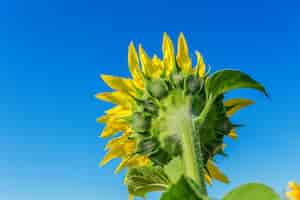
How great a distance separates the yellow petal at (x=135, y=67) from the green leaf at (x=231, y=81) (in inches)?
35.6

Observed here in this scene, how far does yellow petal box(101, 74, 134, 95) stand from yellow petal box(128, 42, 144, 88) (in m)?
0.06

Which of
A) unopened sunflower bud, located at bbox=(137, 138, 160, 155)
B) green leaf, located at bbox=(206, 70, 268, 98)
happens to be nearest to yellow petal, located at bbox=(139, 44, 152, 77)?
unopened sunflower bud, located at bbox=(137, 138, 160, 155)

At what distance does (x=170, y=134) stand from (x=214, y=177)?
55.5 inches

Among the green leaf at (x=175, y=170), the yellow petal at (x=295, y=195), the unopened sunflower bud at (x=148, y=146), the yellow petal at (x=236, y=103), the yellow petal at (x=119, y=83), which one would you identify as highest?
the yellow petal at (x=119, y=83)

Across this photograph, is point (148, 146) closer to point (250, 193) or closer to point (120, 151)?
Result: point (120, 151)

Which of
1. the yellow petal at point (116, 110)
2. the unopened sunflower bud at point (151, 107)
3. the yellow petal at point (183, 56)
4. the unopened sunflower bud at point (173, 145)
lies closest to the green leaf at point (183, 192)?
the unopened sunflower bud at point (173, 145)

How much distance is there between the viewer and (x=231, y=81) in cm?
207

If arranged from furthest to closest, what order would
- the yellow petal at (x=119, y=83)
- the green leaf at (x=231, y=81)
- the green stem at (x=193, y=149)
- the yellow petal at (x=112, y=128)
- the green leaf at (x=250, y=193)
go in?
the yellow petal at (x=112, y=128) → the yellow petal at (x=119, y=83) → the green leaf at (x=231, y=81) → the green stem at (x=193, y=149) → the green leaf at (x=250, y=193)

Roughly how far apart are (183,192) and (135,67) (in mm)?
2107

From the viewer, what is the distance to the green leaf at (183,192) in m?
1.12

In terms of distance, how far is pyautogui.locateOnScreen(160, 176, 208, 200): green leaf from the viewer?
3.66 feet

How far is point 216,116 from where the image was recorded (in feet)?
8.50

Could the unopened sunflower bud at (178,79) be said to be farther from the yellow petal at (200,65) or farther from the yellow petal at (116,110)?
the yellow petal at (116,110)

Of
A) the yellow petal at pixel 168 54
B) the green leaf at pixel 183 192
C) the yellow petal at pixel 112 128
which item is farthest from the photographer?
the yellow petal at pixel 112 128
